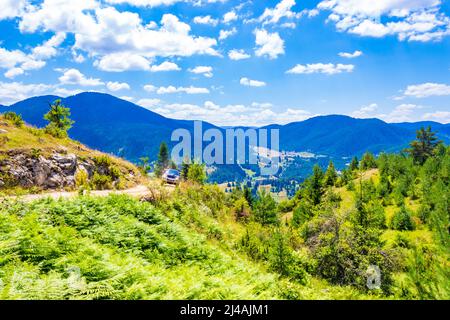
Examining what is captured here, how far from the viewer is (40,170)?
898 inches

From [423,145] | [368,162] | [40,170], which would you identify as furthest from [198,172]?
[368,162]

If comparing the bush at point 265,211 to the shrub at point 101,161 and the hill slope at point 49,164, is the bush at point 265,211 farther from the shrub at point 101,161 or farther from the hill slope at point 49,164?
the shrub at point 101,161

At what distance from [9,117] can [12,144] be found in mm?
6862

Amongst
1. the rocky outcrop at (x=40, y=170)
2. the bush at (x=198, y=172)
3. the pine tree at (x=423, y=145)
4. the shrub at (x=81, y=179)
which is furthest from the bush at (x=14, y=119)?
the pine tree at (x=423, y=145)

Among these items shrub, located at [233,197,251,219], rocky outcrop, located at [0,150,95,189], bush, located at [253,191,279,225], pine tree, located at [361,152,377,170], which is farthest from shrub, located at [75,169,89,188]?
pine tree, located at [361,152,377,170]

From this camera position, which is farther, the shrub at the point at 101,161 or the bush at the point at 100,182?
the shrub at the point at 101,161

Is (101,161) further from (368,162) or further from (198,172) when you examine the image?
(368,162)

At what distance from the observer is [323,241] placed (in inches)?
856

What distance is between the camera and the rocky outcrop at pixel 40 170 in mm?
20859

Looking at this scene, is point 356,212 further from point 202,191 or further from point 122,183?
point 122,183

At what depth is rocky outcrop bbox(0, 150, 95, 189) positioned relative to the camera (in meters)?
20.9

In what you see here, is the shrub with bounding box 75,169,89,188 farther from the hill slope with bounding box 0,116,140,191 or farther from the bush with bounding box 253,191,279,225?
the bush with bounding box 253,191,279,225

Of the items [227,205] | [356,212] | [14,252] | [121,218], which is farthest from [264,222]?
[14,252]

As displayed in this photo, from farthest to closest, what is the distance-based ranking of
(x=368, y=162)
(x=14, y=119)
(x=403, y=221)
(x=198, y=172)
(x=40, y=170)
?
(x=368, y=162) → (x=403, y=221) → (x=198, y=172) → (x=14, y=119) → (x=40, y=170)
